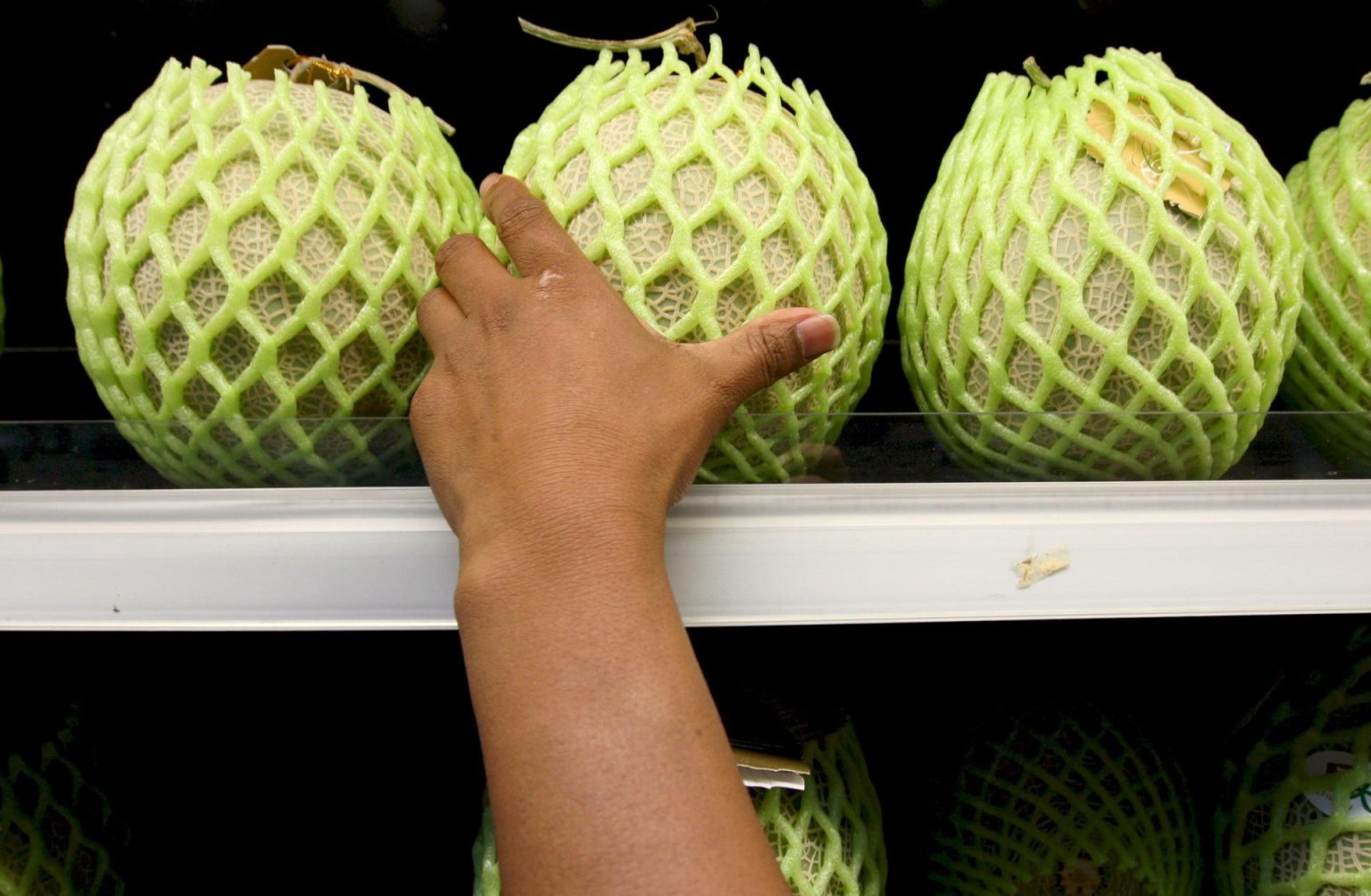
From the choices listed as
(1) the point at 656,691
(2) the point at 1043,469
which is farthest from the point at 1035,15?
(1) the point at 656,691

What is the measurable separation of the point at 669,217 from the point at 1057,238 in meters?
0.23

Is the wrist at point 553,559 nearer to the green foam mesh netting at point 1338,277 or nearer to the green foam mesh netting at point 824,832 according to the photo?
the green foam mesh netting at point 824,832

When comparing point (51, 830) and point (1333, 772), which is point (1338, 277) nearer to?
point (1333, 772)

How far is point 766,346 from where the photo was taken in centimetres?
42

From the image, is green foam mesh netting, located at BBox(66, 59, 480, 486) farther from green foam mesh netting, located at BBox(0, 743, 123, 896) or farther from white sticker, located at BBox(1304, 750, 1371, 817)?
white sticker, located at BBox(1304, 750, 1371, 817)

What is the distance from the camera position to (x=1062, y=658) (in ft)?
2.67

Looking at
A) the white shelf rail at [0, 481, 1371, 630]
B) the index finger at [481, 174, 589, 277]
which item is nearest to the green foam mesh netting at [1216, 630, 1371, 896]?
the white shelf rail at [0, 481, 1371, 630]

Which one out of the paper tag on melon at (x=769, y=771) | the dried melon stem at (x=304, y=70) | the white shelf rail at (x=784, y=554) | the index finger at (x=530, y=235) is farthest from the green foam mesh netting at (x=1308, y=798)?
the dried melon stem at (x=304, y=70)

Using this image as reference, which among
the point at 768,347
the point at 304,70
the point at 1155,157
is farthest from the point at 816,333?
the point at 304,70

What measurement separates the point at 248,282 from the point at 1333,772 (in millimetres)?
785

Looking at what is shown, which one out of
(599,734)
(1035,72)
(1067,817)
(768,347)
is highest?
(1035,72)

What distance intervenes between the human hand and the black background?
1.00 feet

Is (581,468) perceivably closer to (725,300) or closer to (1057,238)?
(725,300)

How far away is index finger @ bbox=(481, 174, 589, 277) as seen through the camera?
43cm
